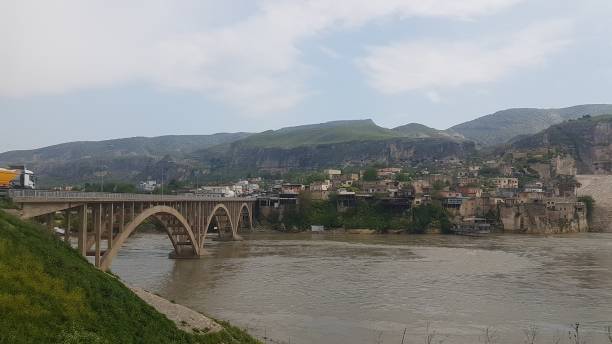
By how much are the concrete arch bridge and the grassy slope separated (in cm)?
734

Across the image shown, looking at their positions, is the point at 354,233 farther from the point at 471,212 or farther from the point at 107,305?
the point at 107,305

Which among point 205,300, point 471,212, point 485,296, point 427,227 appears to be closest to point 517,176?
point 471,212

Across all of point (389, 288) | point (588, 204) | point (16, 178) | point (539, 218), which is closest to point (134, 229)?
point (16, 178)

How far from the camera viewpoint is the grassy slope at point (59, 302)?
12742mm

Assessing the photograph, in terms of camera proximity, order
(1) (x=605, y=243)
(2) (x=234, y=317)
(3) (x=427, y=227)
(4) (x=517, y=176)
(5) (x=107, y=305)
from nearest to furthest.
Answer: (5) (x=107, y=305) → (2) (x=234, y=317) → (1) (x=605, y=243) → (3) (x=427, y=227) → (4) (x=517, y=176)

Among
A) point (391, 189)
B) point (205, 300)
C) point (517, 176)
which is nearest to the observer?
point (205, 300)

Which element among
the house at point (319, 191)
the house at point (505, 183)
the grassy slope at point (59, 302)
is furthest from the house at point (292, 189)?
the grassy slope at point (59, 302)

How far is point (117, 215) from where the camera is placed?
39312 millimetres

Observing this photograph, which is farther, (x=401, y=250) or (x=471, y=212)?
(x=471, y=212)

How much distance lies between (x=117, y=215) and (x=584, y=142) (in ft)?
583

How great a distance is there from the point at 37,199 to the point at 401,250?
49300mm

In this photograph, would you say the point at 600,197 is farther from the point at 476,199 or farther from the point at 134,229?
the point at 134,229

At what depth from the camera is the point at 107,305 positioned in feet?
53.0

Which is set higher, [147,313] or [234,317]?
[147,313]
